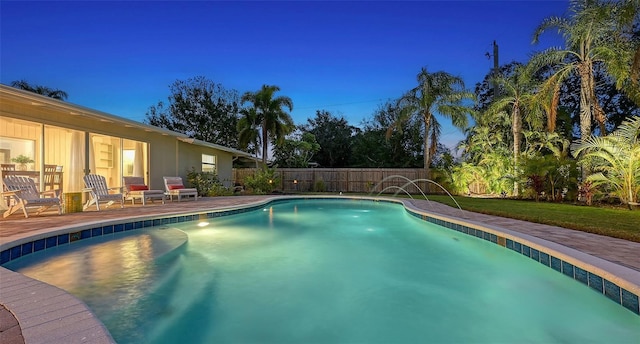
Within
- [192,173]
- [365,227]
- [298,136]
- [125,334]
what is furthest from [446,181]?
[125,334]

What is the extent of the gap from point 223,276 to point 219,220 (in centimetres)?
468

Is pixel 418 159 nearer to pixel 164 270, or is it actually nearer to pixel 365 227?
pixel 365 227

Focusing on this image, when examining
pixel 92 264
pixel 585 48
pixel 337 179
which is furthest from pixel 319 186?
pixel 92 264

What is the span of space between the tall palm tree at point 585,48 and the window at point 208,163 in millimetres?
14416

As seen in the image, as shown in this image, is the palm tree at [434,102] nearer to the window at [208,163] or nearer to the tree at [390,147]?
the tree at [390,147]

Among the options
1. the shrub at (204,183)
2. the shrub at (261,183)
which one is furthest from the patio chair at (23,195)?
the shrub at (261,183)

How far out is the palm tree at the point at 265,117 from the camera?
1881 cm

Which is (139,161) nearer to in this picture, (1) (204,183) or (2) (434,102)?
(1) (204,183)

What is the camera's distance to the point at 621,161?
8.77 m

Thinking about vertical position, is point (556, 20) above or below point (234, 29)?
below

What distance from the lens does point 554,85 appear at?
1136 centimetres

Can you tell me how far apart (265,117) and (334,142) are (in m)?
10.5

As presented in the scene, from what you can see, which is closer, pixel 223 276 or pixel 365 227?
pixel 223 276

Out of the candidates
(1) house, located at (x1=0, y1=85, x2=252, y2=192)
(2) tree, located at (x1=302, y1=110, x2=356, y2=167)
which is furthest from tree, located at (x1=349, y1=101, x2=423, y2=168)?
(1) house, located at (x1=0, y1=85, x2=252, y2=192)
